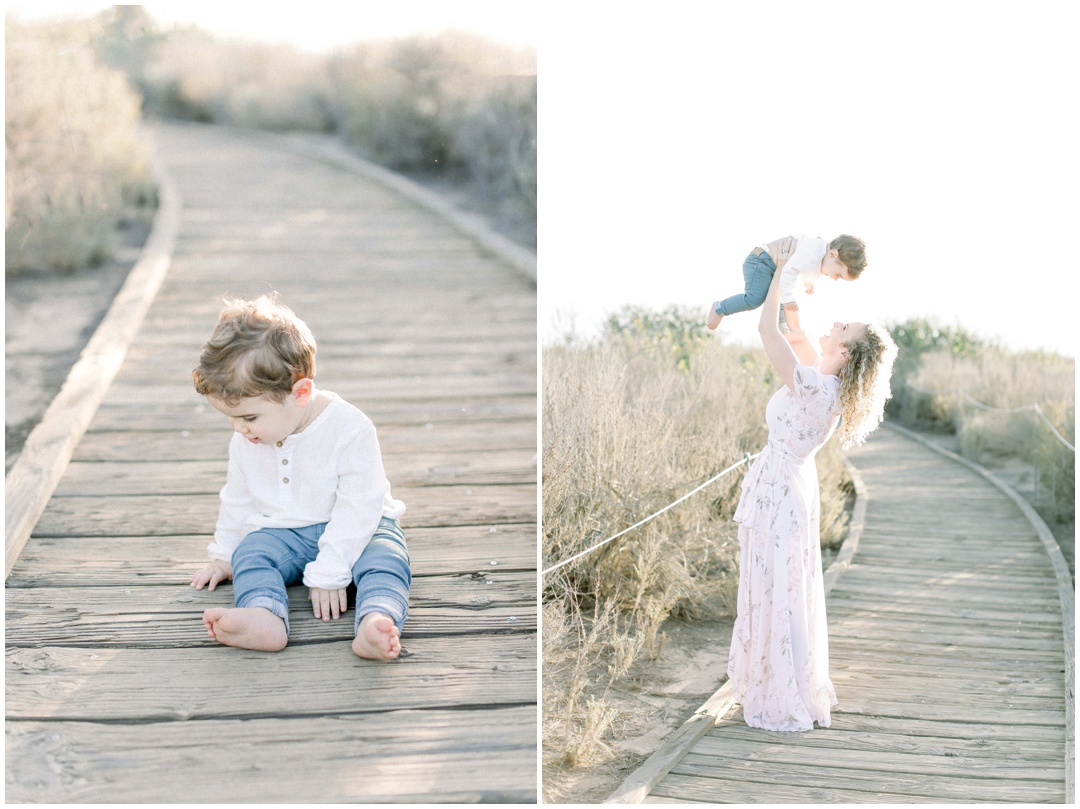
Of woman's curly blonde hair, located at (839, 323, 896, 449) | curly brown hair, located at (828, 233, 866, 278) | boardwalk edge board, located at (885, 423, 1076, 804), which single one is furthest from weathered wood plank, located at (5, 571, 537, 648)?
boardwalk edge board, located at (885, 423, 1076, 804)

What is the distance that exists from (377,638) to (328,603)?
322 millimetres

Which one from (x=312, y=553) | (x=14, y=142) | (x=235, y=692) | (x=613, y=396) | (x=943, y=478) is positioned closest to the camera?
(x=235, y=692)

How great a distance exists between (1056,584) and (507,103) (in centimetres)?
539

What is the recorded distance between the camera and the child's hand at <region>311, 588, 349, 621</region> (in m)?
2.73

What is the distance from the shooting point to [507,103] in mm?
8422

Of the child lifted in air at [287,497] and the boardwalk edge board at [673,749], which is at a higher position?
the child lifted in air at [287,497]

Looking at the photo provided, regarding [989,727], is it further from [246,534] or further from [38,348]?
[38,348]

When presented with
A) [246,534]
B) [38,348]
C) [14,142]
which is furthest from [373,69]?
[246,534]

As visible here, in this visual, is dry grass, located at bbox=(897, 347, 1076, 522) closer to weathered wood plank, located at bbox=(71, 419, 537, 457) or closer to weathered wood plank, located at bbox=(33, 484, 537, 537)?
weathered wood plank, located at bbox=(71, 419, 537, 457)

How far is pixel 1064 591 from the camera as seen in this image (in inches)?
198

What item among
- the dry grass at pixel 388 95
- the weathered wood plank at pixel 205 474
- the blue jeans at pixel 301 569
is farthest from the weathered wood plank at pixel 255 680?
the dry grass at pixel 388 95

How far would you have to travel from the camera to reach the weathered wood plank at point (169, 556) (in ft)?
9.71

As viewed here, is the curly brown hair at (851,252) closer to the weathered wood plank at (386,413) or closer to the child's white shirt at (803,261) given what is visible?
the child's white shirt at (803,261)

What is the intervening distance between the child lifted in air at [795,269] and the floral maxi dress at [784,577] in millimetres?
297
